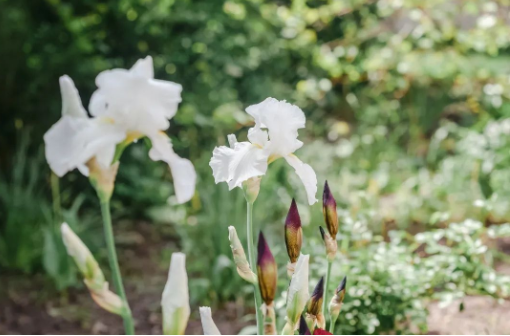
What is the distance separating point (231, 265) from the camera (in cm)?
250

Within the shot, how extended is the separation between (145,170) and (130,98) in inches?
98.2

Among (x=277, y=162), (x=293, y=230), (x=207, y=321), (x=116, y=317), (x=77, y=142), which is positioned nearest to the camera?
(x=77, y=142)

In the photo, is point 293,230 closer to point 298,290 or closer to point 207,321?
point 298,290

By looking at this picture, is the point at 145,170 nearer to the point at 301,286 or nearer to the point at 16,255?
the point at 16,255

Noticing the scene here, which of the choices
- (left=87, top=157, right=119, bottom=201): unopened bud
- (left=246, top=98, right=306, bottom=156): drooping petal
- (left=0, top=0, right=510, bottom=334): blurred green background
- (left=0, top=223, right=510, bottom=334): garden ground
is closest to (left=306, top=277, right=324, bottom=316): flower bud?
(left=246, top=98, right=306, bottom=156): drooping petal

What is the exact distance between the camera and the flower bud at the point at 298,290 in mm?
1025

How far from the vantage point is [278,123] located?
1.09m

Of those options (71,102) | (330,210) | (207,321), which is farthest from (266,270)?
(71,102)

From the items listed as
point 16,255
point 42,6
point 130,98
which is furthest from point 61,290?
point 130,98

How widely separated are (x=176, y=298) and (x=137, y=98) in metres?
0.28

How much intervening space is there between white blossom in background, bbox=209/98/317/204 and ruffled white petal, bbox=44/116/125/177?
0.24 metres

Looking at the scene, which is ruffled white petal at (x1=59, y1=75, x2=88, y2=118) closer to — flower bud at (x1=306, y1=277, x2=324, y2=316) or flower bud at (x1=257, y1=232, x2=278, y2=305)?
flower bud at (x1=257, y1=232, x2=278, y2=305)

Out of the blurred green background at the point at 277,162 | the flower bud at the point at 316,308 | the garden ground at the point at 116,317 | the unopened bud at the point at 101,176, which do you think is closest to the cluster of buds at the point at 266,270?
the flower bud at the point at 316,308

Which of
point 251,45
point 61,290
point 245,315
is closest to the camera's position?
point 245,315
